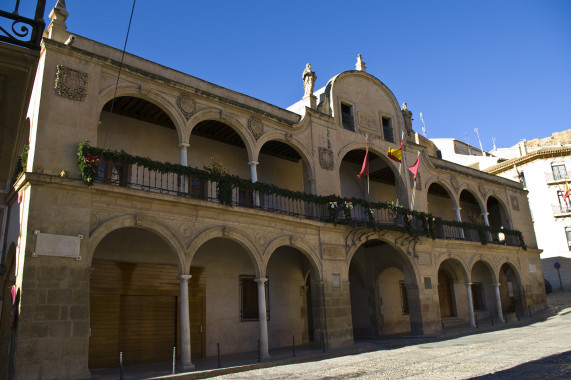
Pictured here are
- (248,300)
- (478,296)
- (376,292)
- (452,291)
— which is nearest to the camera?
(248,300)

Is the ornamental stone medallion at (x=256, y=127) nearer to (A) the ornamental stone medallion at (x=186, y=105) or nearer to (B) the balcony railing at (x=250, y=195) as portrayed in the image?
(B) the balcony railing at (x=250, y=195)

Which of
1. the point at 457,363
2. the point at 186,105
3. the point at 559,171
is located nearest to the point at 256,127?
the point at 186,105

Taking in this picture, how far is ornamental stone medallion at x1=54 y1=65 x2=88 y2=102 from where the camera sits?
12.2 m

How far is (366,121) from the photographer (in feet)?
69.0

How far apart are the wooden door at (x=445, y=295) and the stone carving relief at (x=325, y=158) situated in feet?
36.5

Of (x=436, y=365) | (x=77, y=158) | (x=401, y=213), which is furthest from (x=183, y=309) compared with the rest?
(x=401, y=213)

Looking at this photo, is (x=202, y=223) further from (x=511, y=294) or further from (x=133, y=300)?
(x=511, y=294)

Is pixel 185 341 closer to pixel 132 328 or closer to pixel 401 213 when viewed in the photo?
pixel 132 328

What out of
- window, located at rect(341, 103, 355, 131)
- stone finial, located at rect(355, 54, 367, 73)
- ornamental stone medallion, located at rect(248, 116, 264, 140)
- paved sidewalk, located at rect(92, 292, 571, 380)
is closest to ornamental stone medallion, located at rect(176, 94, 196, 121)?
ornamental stone medallion, located at rect(248, 116, 264, 140)

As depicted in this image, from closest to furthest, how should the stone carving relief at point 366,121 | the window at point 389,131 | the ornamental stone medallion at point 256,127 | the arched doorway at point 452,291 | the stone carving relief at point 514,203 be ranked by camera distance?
the ornamental stone medallion at point 256,127 → the stone carving relief at point 366,121 → the window at point 389,131 → the arched doorway at point 452,291 → the stone carving relief at point 514,203

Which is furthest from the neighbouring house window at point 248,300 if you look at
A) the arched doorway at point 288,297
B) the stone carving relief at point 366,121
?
the stone carving relief at point 366,121

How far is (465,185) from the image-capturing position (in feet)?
81.3

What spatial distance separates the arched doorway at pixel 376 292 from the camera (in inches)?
827

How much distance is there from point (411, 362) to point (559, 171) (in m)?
32.9
